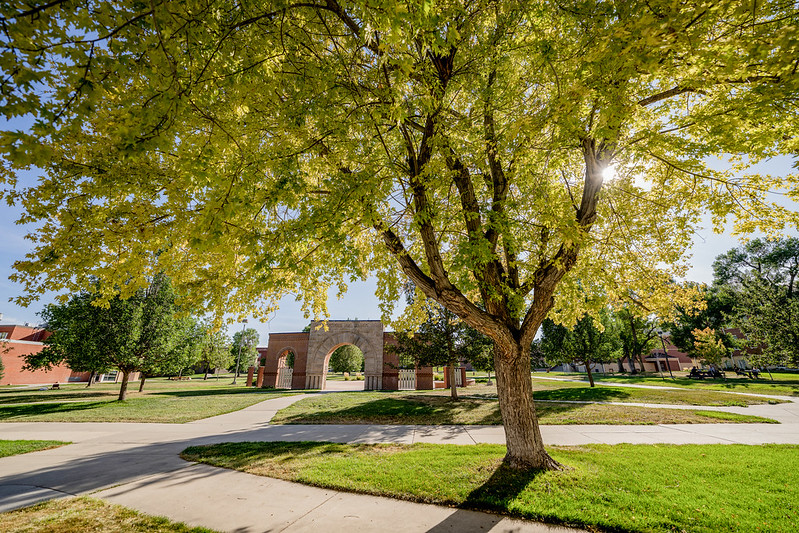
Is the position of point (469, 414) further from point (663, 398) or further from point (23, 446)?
point (23, 446)

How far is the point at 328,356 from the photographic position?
25781 millimetres

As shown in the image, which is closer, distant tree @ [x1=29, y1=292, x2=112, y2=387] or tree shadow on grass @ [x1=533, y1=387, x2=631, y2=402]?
tree shadow on grass @ [x1=533, y1=387, x2=631, y2=402]

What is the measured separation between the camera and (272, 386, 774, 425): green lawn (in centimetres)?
1017

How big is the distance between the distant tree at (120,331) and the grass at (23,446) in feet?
30.7

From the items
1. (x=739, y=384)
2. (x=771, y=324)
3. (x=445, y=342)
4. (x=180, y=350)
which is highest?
(x=771, y=324)

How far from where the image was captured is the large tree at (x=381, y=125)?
310cm

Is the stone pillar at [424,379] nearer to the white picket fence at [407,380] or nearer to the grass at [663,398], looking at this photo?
the white picket fence at [407,380]

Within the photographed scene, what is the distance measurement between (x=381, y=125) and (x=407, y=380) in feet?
69.9

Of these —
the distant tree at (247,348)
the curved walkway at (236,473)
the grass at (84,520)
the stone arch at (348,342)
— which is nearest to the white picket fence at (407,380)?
the stone arch at (348,342)

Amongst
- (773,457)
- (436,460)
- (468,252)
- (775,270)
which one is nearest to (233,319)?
(436,460)

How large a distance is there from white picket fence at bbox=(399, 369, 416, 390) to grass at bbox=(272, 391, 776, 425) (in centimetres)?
932

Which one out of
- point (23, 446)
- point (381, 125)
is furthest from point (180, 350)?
point (381, 125)

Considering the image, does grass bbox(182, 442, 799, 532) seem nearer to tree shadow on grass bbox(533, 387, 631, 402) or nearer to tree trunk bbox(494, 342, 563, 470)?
tree trunk bbox(494, 342, 563, 470)

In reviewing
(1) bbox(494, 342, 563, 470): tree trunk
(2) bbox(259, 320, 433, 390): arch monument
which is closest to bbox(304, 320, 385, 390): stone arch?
(2) bbox(259, 320, 433, 390): arch monument
